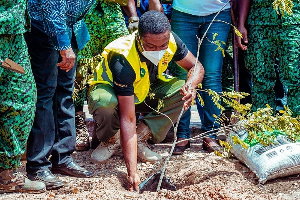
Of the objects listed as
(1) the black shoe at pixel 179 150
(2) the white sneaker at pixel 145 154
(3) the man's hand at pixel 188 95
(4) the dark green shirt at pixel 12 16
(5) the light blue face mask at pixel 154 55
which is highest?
(4) the dark green shirt at pixel 12 16

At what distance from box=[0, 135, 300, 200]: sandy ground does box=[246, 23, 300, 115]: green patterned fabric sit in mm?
887

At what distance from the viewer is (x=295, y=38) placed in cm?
456

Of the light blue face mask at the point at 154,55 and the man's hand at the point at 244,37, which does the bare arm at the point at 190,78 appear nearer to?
the light blue face mask at the point at 154,55

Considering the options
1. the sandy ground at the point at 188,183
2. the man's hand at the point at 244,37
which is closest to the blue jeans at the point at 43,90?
the sandy ground at the point at 188,183

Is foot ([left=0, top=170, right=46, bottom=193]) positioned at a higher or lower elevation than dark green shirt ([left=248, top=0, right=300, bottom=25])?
lower

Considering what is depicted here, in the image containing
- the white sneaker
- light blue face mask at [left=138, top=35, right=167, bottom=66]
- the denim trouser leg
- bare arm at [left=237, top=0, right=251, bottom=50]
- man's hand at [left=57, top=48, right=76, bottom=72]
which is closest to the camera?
man's hand at [left=57, top=48, right=76, bottom=72]

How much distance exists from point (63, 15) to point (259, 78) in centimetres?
210

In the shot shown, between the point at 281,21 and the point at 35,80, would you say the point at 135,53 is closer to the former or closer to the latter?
the point at 35,80

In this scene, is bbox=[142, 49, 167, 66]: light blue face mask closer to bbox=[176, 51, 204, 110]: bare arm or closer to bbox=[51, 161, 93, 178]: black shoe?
bbox=[176, 51, 204, 110]: bare arm

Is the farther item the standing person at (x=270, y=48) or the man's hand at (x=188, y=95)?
the standing person at (x=270, y=48)

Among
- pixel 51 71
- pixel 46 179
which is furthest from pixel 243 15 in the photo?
pixel 46 179

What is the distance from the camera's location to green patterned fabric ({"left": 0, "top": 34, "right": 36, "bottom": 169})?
3.08m

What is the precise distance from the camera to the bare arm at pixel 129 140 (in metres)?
3.49

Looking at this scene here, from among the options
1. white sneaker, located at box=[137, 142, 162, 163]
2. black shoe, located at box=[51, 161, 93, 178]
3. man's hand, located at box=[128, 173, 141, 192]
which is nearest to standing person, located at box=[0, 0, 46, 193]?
black shoe, located at box=[51, 161, 93, 178]
